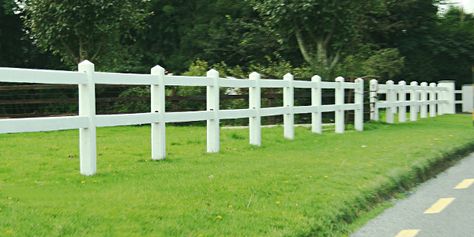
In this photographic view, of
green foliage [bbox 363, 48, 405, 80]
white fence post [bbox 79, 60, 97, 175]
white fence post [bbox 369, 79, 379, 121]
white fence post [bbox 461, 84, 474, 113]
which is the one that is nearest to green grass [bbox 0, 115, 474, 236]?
white fence post [bbox 79, 60, 97, 175]

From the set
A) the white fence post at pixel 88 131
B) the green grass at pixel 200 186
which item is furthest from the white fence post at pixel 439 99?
the white fence post at pixel 88 131

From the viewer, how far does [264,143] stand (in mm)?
14406

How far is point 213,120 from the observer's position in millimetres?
12273

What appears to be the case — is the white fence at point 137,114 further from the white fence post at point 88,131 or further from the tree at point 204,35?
the tree at point 204,35

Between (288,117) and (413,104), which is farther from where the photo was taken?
(413,104)

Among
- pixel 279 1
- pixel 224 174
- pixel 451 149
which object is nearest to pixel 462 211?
pixel 224 174

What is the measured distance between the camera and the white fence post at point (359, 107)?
19.8 meters

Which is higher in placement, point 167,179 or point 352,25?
point 352,25

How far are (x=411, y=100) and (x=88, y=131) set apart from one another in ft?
64.0

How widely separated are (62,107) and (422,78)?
91.9 ft

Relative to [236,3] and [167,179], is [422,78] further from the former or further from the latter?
[167,179]

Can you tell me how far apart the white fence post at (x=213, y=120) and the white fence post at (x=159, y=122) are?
4.94ft

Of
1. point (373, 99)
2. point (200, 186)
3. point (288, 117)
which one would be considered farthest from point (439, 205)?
point (373, 99)

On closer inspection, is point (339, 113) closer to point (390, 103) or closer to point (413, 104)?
point (390, 103)
